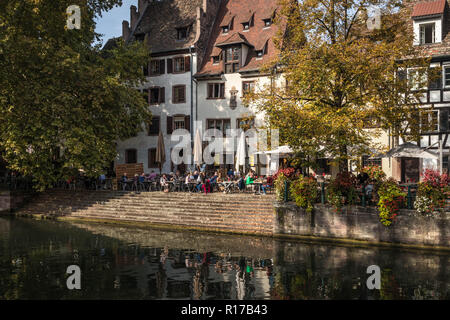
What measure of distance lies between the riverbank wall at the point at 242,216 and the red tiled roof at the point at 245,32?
1372 centimetres

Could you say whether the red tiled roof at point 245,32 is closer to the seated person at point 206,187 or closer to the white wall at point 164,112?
the white wall at point 164,112

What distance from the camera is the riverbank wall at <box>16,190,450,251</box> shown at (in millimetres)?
17984

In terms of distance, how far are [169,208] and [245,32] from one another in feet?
61.7

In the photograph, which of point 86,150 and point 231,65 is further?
point 231,65

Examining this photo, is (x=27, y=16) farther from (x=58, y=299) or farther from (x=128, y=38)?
(x=58, y=299)

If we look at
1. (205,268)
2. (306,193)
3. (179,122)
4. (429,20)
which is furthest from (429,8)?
A: (205,268)

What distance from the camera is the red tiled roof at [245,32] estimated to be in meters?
34.2

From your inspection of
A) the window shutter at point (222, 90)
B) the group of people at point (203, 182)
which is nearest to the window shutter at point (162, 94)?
the window shutter at point (222, 90)

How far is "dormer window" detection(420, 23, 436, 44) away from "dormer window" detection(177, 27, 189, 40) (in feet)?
62.6

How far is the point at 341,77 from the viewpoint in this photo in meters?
19.7

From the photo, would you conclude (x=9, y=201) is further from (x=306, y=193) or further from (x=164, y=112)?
(x=306, y=193)
